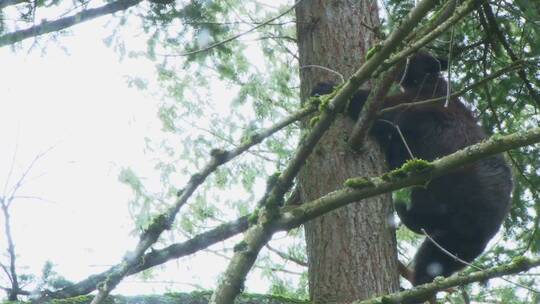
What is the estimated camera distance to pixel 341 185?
4.99 metres

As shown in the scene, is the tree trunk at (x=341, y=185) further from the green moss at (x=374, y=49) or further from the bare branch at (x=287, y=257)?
the bare branch at (x=287, y=257)

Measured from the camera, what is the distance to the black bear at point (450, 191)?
6656mm

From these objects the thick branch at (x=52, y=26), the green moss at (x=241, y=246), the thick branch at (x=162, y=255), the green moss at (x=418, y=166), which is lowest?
the green moss at (x=241, y=246)

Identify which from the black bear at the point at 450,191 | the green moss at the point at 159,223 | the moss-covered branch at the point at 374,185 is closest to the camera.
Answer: the moss-covered branch at the point at 374,185

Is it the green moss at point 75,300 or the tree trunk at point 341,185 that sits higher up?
the tree trunk at point 341,185

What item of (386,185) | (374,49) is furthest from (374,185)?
(374,49)

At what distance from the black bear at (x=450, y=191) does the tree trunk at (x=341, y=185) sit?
0.80 m

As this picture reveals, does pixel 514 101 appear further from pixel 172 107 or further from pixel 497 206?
pixel 172 107

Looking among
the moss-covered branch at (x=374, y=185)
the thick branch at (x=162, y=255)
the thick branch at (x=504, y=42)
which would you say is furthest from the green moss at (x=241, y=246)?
the thick branch at (x=504, y=42)

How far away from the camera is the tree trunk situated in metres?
4.63

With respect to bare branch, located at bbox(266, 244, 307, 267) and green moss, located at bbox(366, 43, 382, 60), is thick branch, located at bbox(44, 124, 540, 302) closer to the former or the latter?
green moss, located at bbox(366, 43, 382, 60)

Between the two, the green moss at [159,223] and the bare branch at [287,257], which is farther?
the bare branch at [287,257]

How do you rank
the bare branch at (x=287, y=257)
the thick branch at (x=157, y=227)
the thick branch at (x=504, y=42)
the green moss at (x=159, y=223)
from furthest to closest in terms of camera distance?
the bare branch at (x=287, y=257) < the thick branch at (x=504, y=42) < the green moss at (x=159, y=223) < the thick branch at (x=157, y=227)

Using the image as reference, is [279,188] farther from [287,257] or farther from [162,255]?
[287,257]
